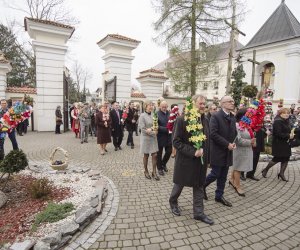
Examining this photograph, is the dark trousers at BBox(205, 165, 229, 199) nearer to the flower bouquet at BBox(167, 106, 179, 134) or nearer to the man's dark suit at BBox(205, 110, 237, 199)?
the man's dark suit at BBox(205, 110, 237, 199)

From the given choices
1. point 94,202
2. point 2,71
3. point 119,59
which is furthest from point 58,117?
point 94,202

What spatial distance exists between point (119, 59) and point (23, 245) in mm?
12400

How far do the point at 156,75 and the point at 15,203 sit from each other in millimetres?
13787

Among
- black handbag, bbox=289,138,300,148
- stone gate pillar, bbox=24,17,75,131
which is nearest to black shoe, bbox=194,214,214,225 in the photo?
black handbag, bbox=289,138,300,148

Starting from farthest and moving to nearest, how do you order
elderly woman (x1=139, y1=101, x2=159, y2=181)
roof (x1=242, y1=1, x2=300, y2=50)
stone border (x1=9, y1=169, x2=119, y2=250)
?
1. roof (x1=242, y1=1, x2=300, y2=50)
2. elderly woman (x1=139, y1=101, x2=159, y2=181)
3. stone border (x1=9, y1=169, x2=119, y2=250)

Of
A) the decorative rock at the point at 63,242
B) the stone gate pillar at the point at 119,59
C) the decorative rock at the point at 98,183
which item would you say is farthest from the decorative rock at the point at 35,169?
the stone gate pillar at the point at 119,59

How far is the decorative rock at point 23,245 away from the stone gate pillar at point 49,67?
11524mm

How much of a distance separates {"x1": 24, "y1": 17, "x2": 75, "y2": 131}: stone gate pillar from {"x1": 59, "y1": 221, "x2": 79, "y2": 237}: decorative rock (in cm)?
1126

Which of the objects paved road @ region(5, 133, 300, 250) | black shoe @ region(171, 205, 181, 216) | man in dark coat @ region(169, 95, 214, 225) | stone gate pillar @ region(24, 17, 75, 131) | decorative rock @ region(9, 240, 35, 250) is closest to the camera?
decorative rock @ region(9, 240, 35, 250)

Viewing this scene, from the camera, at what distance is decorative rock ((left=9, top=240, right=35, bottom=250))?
281 centimetres

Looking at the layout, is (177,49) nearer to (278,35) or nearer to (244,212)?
(244,212)

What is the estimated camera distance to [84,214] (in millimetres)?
3678

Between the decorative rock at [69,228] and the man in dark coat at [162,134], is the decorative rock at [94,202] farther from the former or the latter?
the man in dark coat at [162,134]

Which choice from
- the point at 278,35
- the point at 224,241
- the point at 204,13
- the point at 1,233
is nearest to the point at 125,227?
the point at 224,241
